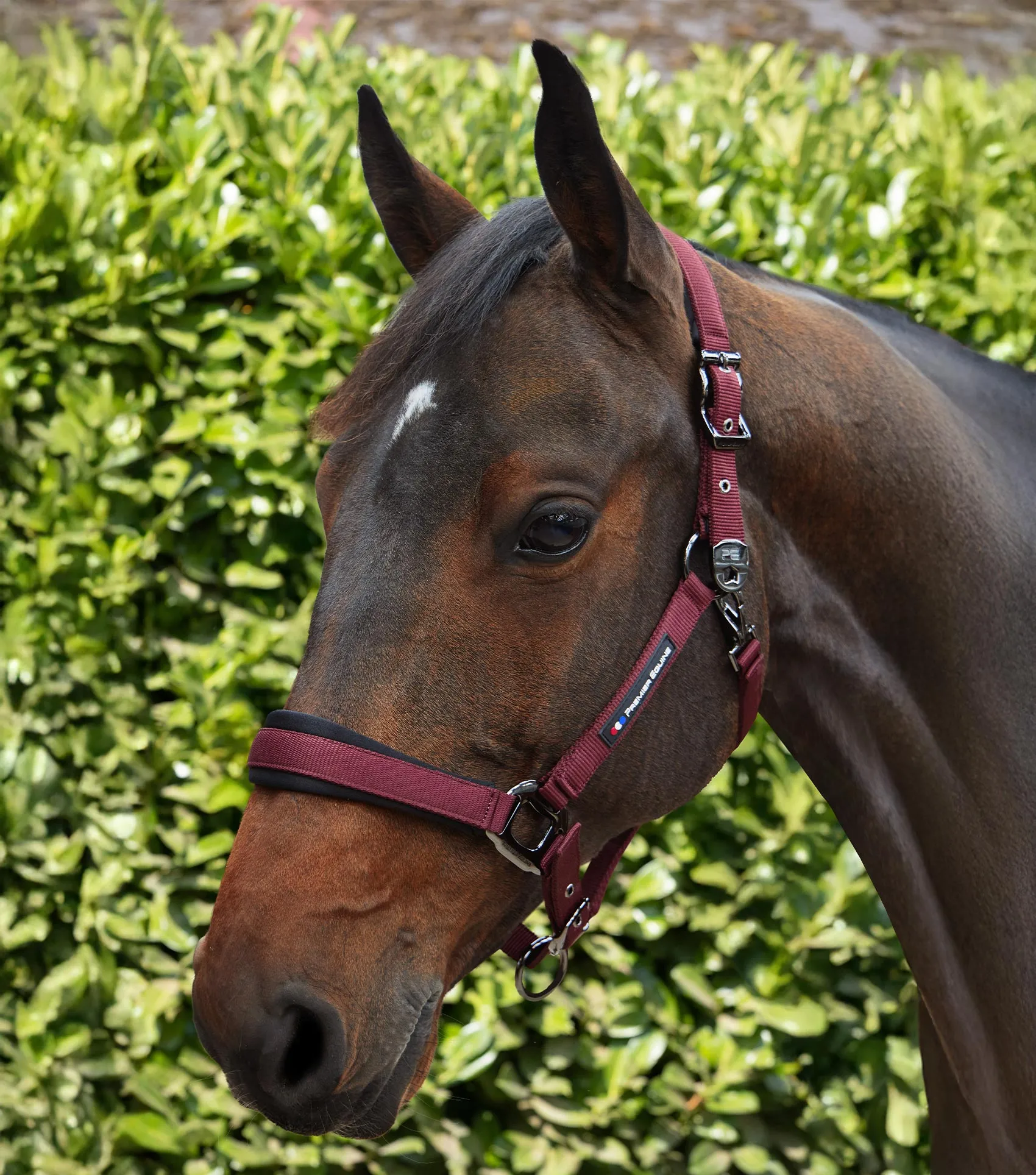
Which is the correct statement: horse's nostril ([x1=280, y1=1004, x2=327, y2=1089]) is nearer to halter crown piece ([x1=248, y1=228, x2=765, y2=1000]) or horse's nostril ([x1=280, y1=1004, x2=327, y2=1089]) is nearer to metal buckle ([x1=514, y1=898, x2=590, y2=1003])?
halter crown piece ([x1=248, y1=228, x2=765, y2=1000])

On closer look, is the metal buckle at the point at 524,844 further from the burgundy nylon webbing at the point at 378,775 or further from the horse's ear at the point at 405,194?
the horse's ear at the point at 405,194

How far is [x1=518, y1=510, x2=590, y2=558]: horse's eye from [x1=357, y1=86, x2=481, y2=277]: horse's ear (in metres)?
0.60

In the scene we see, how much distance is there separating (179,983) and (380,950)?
6.86 feet

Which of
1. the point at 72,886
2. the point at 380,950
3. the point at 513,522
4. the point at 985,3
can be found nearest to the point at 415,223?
the point at 513,522

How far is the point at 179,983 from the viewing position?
3.15m

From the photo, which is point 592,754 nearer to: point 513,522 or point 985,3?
point 513,522

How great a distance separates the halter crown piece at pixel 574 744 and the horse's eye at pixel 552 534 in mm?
188

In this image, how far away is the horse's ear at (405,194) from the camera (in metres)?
1.82

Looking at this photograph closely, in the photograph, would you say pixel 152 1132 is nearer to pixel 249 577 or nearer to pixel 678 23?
pixel 249 577

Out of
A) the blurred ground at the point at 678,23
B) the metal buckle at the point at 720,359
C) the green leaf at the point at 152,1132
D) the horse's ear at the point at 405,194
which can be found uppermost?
the blurred ground at the point at 678,23

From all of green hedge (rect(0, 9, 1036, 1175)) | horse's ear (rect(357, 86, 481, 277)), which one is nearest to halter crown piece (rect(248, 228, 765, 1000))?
horse's ear (rect(357, 86, 481, 277))

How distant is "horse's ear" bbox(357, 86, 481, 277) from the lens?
182cm

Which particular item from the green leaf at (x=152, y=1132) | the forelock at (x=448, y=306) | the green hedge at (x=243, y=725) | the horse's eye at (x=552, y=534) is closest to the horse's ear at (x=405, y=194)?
the forelock at (x=448, y=306)

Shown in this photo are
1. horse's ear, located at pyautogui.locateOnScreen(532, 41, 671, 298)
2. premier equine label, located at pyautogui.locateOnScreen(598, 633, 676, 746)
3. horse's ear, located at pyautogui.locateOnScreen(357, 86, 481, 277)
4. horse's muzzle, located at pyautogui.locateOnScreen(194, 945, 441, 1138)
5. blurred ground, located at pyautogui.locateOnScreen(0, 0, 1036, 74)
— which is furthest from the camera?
blurred ground, located at pyautogui.locateOnScreen(0, 0, 1036, 74)
